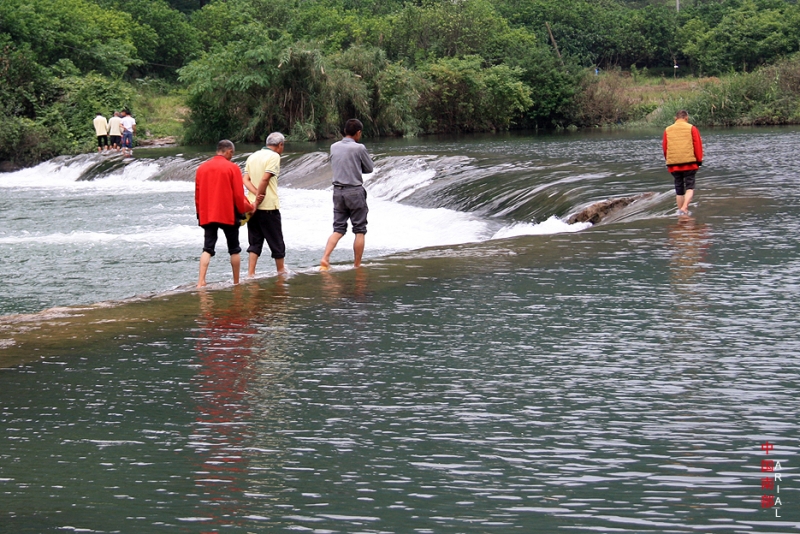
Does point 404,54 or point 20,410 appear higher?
point 404,54

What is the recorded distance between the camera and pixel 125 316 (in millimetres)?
9344

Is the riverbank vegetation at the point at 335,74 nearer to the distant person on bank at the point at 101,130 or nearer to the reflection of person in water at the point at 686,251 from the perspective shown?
the distant person on bank at the point at 101,130

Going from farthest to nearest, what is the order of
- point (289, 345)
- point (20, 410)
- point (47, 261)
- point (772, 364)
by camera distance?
point (47, 261) < point (289, 345) < point (772, 364) < point (20, 410)

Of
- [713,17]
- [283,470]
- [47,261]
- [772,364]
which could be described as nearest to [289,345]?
[283,470]

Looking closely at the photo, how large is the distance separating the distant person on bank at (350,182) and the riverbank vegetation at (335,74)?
2836cm

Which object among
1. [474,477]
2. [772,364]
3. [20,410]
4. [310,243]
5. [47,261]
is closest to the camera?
[474,477]

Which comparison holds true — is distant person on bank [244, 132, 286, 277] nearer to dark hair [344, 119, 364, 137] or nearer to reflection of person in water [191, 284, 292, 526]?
dark hair [344, 119, 364, 137]

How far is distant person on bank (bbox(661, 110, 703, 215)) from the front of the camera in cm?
1436

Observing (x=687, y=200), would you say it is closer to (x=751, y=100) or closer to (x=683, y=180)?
(x=683, y=180)

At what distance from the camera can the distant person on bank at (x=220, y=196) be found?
10.9 m

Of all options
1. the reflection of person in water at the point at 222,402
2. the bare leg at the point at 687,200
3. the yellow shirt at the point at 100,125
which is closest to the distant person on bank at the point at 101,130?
the yellow shirt at the point at 100,125

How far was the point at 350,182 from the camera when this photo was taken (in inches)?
449

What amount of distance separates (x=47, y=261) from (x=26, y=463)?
10.7m

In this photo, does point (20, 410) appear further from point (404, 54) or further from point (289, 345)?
point (404, 54)
